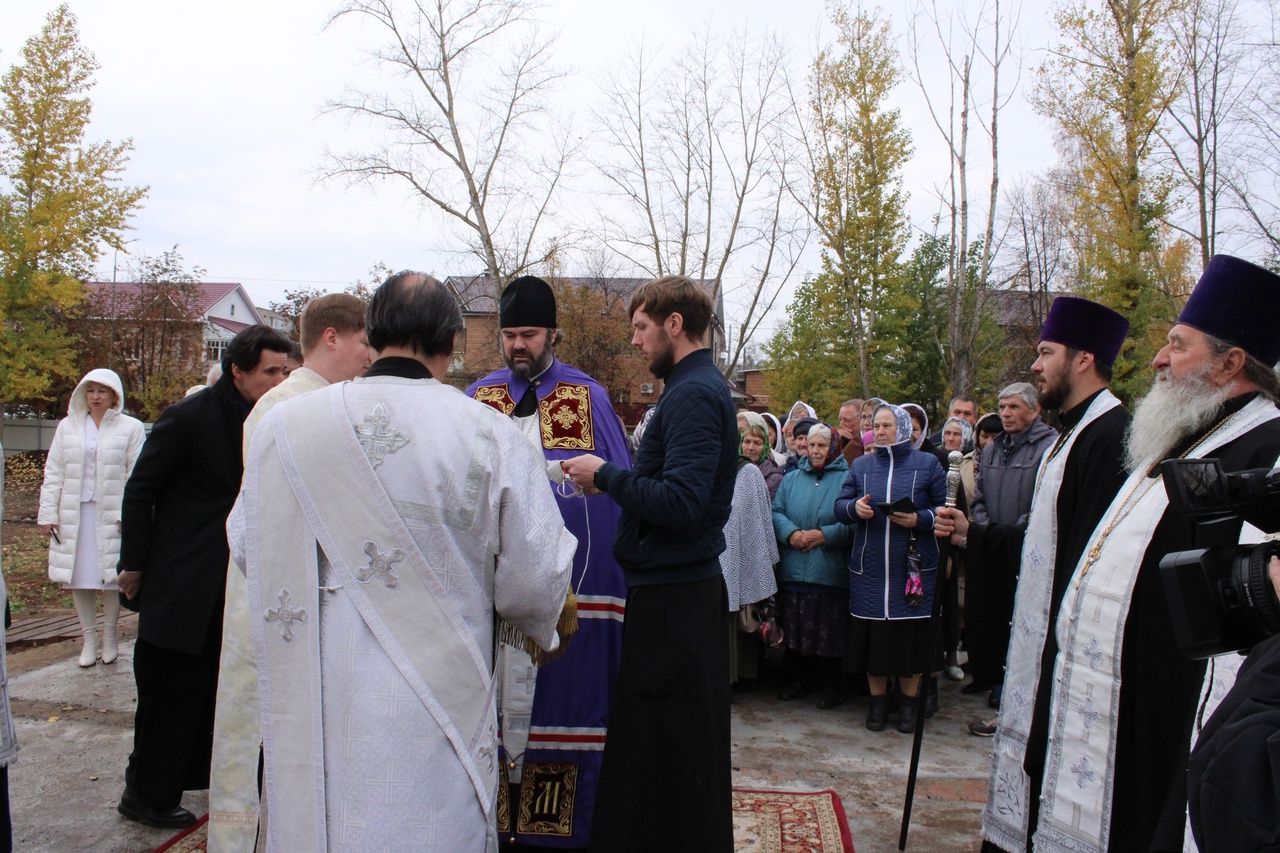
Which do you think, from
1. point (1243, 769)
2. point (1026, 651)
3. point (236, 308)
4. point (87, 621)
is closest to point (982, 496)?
point (1026, 651)

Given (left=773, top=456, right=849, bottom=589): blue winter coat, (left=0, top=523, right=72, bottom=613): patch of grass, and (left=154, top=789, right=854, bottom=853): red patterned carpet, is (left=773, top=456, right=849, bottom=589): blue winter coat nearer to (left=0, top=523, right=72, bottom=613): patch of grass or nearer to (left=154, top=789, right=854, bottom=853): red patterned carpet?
(left=154, top=789, right=854, bottom=853): red patterned carpet

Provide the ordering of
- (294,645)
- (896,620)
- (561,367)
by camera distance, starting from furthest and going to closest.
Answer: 1. (896,620)
2. (561,367)
3. (294,645)

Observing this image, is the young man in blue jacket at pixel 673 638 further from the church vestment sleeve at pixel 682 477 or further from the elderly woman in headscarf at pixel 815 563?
the elderly woman in headscarf at pixel 815 563

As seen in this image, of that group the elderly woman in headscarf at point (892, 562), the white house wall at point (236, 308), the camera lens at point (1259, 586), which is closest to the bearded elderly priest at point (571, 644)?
the camera lens at point (1259, 586)

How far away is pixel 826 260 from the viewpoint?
23.8 meters

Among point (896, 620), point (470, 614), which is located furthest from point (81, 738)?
point (896, 620)

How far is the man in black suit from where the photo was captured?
3.90 meters

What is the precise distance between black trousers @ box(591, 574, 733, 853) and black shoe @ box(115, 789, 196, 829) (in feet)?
7.33

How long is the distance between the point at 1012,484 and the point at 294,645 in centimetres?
499

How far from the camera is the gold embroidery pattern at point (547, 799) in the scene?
344cm

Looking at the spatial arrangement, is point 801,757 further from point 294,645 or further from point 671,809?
point 294,645

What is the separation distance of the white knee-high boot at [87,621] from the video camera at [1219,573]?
6.93 metres

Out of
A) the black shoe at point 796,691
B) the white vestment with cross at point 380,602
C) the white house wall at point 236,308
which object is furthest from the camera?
the white house wall at point 236,308

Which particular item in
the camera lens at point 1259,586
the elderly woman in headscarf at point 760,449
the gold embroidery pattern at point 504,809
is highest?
the elderly woman in headscarf at point 760,449
